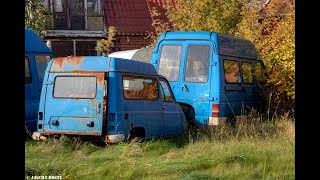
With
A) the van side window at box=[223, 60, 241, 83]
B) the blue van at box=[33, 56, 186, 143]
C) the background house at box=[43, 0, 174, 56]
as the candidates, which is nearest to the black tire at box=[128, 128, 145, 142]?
the blue van at box=[33, 56, 186, 143]

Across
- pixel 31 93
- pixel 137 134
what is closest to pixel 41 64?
pixel 31 93

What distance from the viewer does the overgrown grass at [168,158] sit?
6.78 m

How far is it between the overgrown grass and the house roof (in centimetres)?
1416

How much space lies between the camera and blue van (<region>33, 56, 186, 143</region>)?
838cm

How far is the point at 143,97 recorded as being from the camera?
30.3 feet

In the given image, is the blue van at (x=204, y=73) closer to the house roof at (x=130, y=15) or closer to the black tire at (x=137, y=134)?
the black tire at (x=137, y=134)

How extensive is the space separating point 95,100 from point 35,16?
519 inches

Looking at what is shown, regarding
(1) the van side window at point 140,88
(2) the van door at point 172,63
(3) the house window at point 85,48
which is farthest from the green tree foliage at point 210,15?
(3) the house window at point 85,48

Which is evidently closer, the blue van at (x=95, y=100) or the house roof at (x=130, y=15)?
the blue van at (x=95, y=100)

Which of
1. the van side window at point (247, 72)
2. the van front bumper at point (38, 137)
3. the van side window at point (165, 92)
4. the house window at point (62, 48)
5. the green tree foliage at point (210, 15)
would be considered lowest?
the van front bumper at point (38, 137)

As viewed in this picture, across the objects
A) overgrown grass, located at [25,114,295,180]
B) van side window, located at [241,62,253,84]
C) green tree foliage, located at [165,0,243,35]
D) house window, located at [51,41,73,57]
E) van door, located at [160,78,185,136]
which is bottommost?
overgrown grass, located at [25,114,295,180]

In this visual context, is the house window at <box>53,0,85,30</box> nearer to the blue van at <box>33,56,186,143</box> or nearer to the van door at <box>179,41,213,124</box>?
the van door at <box>179,41,213,124</box>

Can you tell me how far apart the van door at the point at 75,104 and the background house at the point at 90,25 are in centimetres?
1396
